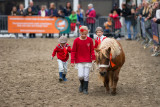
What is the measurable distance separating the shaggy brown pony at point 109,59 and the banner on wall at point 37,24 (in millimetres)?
12775

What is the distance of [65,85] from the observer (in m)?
8.02

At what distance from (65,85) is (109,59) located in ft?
6.74

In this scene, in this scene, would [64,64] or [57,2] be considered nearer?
[64,64]

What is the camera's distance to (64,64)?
8.45 m

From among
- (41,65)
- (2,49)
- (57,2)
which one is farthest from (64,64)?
(57,2)

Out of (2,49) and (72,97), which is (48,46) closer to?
(2,49)

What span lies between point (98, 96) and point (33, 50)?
8540mm

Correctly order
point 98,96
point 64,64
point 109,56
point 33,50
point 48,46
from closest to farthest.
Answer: point 109,56, point 98,96, point 64,64, point 33,50, point 48,46

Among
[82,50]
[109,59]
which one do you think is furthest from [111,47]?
[82,50]

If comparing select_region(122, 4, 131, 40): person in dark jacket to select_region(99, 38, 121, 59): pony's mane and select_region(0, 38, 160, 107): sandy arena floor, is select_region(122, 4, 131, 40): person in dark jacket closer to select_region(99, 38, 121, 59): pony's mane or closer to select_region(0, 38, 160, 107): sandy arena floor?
select_region(0, 38, 160, 107): sandy arena floor

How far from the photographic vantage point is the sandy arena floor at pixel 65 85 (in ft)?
20.8

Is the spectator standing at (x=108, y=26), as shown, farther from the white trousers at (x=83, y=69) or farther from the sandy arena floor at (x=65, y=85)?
the white trousers at (x=83, y=69)

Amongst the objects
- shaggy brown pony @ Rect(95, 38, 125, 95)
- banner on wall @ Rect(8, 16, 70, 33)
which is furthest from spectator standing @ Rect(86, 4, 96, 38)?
shaggy brown pony @ Rect(95, 38, 125, 95)

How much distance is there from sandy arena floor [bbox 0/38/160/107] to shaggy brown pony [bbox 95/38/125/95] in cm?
50
